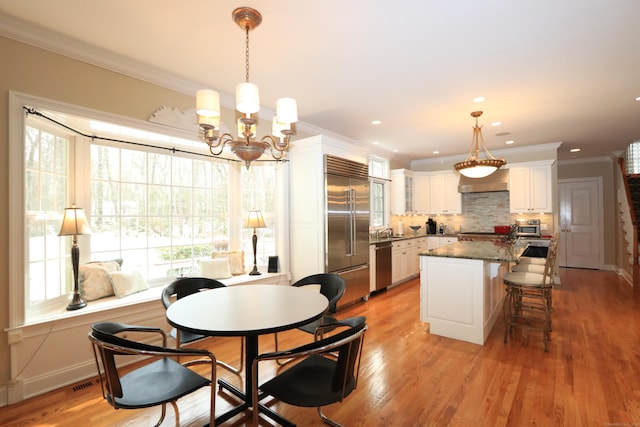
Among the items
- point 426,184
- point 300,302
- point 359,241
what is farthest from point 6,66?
point 426,184

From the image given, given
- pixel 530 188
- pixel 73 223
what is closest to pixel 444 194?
pixel 530 188

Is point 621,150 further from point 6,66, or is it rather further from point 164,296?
point 6,66

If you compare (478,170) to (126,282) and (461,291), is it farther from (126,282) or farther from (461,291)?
(126,282)

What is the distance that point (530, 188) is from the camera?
19.5ft

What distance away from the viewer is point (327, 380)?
1678mm

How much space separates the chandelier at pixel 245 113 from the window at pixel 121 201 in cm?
143

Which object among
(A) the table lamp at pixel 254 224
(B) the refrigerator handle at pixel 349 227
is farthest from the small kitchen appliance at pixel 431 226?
(A) the table lamp at pixel 254 224

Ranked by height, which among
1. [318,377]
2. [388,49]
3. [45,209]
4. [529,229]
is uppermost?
[388,49]

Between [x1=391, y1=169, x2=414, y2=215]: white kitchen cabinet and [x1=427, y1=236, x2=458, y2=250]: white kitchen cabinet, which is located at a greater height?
[x1=391, y1=169, x2=414, y2=215]: white kitchen cabinet

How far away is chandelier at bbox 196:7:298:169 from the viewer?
6.07ft

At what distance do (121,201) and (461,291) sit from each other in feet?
12.1

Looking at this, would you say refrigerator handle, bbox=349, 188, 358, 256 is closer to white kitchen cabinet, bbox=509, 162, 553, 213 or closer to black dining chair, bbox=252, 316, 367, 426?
black dining chair, bbox=252, 316, 367, 426

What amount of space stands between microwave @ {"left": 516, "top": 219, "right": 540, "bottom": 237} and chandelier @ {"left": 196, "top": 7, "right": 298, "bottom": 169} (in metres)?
5.65

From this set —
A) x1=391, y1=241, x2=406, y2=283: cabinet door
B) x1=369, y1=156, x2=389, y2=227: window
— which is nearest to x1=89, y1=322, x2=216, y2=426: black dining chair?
x1=391, y1=241, x2=406, y2=283: cabinet door
